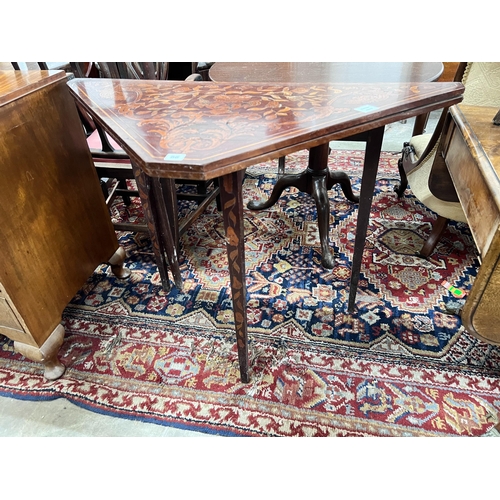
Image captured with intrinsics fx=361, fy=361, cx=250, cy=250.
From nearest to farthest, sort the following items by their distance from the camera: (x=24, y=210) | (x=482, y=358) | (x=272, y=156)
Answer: (x=272, y=156) → (x=24, y=210) → (x=482, y=358)

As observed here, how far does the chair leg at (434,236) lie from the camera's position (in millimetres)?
1797

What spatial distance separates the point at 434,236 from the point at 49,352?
1.82m

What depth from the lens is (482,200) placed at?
112 cm

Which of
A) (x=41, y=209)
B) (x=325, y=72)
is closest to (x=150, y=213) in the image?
(x=41, y=209)

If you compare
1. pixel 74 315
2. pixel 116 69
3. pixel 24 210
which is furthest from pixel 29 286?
pixel 116 69

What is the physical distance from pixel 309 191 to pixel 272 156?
1.32 metres

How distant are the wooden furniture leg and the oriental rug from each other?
0.13ft

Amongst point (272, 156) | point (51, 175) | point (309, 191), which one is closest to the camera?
point (272, 156)

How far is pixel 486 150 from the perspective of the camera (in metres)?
1.18

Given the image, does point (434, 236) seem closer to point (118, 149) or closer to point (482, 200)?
point (482, 200)

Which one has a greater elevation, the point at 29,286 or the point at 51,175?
the point at 51,175

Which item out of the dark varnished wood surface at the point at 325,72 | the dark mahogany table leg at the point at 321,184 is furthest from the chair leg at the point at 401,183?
the dark varnished wood surface at the point at 325,72

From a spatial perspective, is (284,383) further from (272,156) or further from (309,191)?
(309,191)

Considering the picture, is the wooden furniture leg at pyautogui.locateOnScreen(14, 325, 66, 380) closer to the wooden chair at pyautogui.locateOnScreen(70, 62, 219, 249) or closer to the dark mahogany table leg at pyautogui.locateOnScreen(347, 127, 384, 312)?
the wooden chair at pyautogui.locateOnScreen(70, 62, 219, 249)
